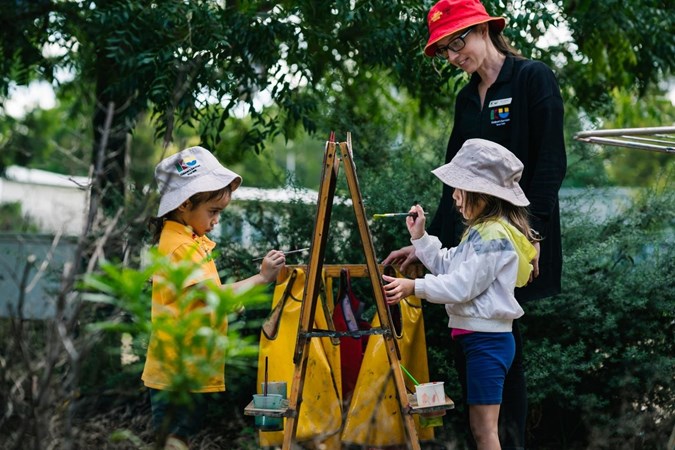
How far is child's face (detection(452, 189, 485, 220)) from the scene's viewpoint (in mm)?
3217

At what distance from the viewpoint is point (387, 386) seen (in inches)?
139

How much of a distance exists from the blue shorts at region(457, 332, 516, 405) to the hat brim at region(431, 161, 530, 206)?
46cm

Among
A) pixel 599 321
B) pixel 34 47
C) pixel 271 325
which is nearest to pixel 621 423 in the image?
pixel 599 321

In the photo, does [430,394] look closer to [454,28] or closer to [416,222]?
[416,222]

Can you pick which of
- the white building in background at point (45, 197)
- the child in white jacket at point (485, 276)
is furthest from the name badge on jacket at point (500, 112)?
the white building in background at point (45, 197)

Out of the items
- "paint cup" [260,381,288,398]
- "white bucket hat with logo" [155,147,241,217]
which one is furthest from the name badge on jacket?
"paint cup" [260,381,288,398]

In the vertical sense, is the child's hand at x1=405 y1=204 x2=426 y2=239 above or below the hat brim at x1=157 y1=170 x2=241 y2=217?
below

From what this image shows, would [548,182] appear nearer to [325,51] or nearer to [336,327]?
[336,327]

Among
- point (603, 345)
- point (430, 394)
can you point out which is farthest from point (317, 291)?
point (603, 345)

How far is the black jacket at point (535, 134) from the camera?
321cm

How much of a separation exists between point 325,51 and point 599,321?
91.6 inches

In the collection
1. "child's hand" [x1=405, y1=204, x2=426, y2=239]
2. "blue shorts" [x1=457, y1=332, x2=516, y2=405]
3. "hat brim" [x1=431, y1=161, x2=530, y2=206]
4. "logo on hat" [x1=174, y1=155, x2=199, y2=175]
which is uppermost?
"logo on hat" [x1=174, y1=155, x2=199, y2=175]

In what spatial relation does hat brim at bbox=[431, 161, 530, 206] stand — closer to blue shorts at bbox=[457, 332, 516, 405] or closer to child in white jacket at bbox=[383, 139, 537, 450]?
child in white jacket at bbox=[383, 139, 537, 450]

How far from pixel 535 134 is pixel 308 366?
1220 millimetres
